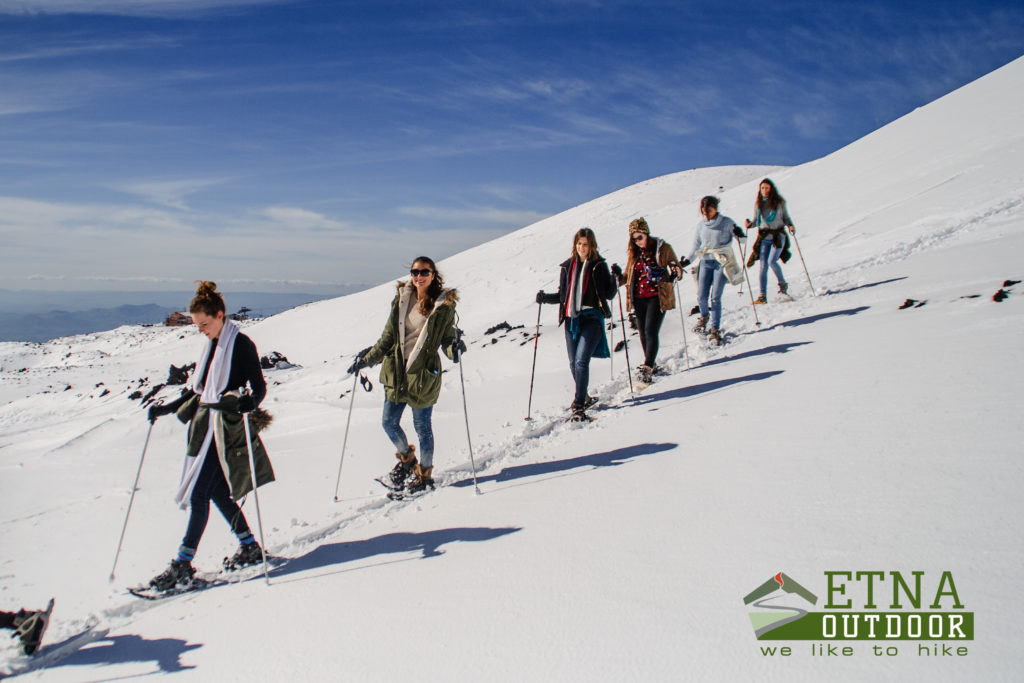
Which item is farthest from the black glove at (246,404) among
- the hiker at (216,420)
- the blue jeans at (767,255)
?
the blue jeans at (767,255)

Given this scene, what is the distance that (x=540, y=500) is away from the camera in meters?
4.20

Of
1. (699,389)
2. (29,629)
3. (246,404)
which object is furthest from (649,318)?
(29,629)

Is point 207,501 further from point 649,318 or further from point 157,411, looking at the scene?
point 649,318

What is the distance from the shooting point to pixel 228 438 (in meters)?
3.81

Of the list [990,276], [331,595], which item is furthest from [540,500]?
[990,276]

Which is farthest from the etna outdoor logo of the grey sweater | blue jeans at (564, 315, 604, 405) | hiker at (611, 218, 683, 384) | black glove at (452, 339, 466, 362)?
the grey sweater

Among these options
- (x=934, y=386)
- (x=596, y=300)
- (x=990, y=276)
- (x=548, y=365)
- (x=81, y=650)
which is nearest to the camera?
(x=81, y=650)

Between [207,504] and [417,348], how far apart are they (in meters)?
1.76

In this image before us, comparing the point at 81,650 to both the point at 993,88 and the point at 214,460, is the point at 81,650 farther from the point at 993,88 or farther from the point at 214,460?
the point at 993,88

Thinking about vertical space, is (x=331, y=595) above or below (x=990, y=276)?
below

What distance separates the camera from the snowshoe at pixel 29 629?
306 centimetres

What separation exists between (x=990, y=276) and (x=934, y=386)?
4.95 m

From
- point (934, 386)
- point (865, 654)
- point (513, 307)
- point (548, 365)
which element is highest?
point (513, 307)

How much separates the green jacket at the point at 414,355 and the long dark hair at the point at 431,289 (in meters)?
0.05
